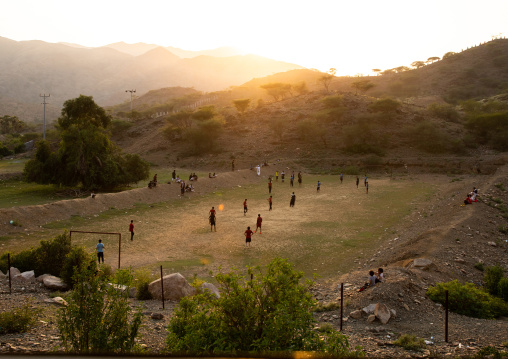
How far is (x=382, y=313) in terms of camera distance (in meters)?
9.46

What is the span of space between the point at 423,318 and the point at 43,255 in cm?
1298

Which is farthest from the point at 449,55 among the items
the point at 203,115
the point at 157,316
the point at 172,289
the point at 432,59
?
the point at 157,316

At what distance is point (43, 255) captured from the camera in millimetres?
13523

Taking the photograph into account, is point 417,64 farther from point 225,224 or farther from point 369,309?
point 369,309

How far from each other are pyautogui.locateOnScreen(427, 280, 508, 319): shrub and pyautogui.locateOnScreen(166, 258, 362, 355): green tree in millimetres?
5851

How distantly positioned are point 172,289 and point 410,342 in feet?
22.8

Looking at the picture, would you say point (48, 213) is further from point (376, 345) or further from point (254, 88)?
point (254, 88)

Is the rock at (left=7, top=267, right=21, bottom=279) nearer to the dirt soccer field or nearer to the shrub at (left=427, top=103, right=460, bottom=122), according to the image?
the dirt soccer field

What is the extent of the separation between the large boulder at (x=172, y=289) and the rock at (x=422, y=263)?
8113mm

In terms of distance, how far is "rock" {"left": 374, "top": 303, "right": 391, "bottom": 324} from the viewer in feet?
30.7

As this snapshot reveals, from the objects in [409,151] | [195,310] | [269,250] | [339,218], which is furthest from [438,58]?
[195,310]

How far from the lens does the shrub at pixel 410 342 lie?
25.2 feet


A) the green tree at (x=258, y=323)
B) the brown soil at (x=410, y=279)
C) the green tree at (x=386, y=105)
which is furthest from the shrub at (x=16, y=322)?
the green tree at (x=386, y=105)

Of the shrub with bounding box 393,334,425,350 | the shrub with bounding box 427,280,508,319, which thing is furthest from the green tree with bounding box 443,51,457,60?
the shrub with bounding box 393,334,425,350
